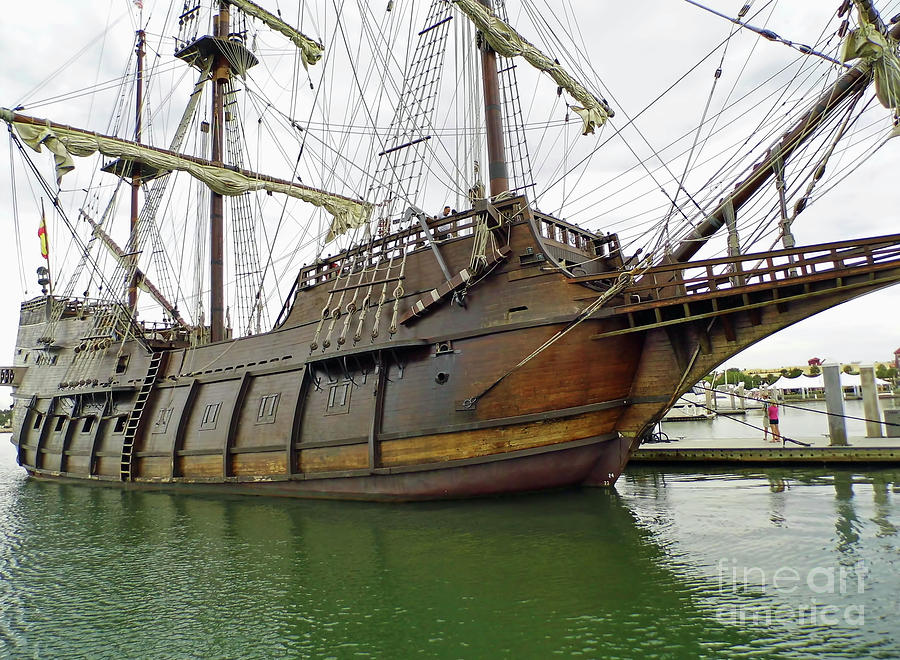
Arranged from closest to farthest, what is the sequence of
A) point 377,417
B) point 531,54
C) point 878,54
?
point 878,54 < point 377,417 < point 531,54

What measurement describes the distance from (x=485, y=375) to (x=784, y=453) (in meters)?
8.00

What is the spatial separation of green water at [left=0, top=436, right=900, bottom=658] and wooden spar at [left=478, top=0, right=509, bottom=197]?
5.92 meters

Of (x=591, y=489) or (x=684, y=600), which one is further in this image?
(x=591, y=489)

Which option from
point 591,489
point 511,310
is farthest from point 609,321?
point 591,489

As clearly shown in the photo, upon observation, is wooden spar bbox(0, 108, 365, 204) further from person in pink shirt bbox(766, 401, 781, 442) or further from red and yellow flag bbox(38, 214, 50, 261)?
person in pink shirt bbox(766, 401, 781, 442)

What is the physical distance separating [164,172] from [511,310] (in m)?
15.3

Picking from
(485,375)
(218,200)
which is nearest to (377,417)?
(485,375)

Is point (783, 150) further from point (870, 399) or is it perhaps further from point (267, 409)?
point (267, 409)

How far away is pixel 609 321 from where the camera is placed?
30.2 ft

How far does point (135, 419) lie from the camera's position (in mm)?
15391

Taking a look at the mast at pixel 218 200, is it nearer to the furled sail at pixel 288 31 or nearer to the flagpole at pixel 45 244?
the furled sail at pixel 288 31

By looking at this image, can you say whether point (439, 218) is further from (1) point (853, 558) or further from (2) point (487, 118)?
(1) point (853, 558)

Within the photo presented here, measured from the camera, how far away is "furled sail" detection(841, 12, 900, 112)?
6941 millimetres

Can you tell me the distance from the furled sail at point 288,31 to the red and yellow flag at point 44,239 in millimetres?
10807
